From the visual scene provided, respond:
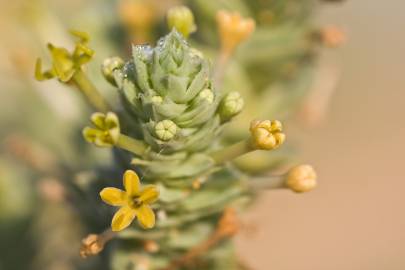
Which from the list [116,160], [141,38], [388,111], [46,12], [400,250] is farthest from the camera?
[388,111]

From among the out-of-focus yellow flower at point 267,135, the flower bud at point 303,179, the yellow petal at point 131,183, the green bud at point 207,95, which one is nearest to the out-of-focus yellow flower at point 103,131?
the yellow petal at point 131,183

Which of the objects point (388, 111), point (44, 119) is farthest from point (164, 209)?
point (388, 111)

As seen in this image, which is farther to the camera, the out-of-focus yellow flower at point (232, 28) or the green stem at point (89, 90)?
the out-of-focus yellow flower at point (232, 28)

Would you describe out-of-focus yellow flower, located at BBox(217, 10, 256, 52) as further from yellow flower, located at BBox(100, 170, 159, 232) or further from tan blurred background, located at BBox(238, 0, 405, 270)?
tan blurred background, located at BBox(238, 0, 405, 270)

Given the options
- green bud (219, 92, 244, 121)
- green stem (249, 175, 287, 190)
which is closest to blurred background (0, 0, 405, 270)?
green stem (249, 175, 287, 190)

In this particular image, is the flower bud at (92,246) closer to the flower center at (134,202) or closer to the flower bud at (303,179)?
the flower center at (134,202)

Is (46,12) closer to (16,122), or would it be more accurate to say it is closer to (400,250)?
(16,122)
